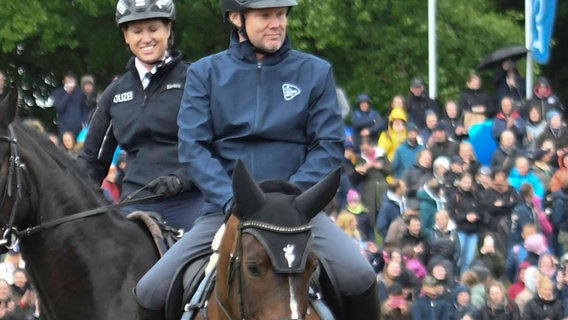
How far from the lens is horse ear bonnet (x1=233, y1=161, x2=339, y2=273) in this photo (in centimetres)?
692

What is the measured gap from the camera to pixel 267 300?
689 cm

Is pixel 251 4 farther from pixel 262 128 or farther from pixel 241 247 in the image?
pixel 241 247

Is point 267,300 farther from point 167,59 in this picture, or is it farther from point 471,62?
point 471,62

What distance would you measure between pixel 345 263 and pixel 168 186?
209 centimetres

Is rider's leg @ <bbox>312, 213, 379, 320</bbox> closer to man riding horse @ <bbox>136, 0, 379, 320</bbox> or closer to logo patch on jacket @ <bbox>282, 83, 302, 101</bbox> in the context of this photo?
man riding horse @ <bbox>136, 0, 379, 320</bbox>

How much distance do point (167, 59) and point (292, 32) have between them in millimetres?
18889

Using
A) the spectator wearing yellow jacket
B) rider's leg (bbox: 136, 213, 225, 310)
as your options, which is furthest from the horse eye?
the spectator wearing yellow jacket

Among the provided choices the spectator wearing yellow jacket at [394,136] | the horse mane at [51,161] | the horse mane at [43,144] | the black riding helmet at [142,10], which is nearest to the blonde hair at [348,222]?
the spectator wearing yellow jacket at [394,136]

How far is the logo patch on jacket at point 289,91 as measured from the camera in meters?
8.07

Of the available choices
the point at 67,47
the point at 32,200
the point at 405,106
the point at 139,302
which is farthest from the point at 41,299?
the point at 67,47

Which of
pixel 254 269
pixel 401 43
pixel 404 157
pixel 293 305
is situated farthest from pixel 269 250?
pixel 401 43

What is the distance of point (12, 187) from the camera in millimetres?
9023

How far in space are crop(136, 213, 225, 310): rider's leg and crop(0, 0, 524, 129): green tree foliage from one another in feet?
67.7

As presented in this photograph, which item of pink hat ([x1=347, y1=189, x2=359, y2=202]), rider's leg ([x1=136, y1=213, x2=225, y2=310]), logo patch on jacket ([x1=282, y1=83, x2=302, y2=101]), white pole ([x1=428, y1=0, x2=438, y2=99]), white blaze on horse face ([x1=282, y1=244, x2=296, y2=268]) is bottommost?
white pole ([x1=428, y1=0, x2=438, y2=99])
